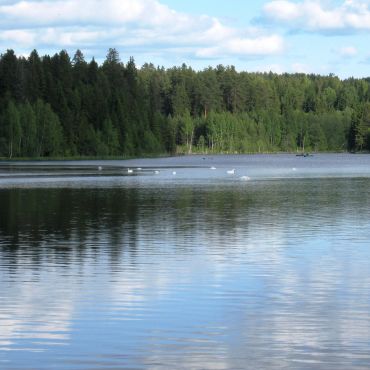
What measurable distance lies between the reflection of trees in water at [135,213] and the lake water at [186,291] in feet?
0.46

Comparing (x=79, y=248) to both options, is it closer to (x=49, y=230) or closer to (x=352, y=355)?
(x=49, y=230)

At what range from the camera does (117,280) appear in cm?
2394

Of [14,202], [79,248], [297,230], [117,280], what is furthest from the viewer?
[14,202]

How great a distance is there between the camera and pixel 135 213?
1932 inches

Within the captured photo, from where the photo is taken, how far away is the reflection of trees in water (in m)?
33.6

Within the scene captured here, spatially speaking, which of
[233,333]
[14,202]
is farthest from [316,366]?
[14,202]

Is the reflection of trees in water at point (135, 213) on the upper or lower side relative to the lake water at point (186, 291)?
lower

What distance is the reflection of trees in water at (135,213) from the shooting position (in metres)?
33.6

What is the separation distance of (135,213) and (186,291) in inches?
1065

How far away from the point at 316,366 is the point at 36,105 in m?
180

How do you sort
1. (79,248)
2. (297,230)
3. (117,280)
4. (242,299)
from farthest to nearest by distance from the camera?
1. (297,230)
2. (79,248)
3. (117,280)
4. (242,299)

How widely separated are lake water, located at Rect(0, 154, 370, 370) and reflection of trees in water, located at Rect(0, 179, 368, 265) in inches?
5.5

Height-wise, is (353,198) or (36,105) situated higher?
(36,105)

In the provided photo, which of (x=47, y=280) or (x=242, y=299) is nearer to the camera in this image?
(x=242, y=299)
